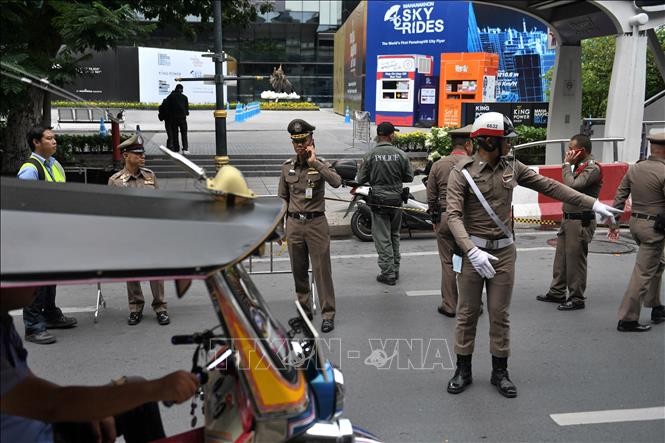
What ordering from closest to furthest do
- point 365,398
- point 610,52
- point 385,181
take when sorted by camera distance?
point 365,398
point 385,181
point 610,52

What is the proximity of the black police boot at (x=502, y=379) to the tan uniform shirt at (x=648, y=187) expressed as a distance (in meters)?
2.16

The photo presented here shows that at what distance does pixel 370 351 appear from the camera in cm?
577

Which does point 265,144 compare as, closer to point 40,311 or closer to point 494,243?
point 40,311

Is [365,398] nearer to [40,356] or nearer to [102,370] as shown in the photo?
[102,370]

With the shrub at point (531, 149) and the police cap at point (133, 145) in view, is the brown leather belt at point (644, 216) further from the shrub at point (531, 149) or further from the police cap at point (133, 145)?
the shrub at point (531, 149)

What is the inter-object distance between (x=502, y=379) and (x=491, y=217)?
130cm

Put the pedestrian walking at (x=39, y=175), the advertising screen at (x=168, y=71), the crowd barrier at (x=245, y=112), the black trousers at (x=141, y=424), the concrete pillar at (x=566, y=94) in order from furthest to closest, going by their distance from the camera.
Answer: the advertising screen at (x=168, y=71), the crowd barrier at (x=245, y=112), the concrete pillar at (x=566, y=94), the pedestrian walking at (x=39, y=175), the black trousers at (x=141, y=424)

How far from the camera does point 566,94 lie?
1579 centimetres

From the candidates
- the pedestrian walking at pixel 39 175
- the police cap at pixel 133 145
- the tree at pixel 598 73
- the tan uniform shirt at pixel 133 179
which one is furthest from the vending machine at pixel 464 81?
the pedestrian walking at pixel 39 175

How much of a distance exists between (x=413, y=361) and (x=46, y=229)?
13.3 feet

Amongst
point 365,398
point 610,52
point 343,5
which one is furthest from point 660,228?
point 343,5

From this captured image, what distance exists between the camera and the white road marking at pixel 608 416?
4473mm

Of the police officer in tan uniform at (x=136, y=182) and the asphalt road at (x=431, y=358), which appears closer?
the asphalt road at (x=431, y=358)

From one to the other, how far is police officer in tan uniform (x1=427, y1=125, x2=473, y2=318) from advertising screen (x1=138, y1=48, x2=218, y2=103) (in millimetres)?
35526
